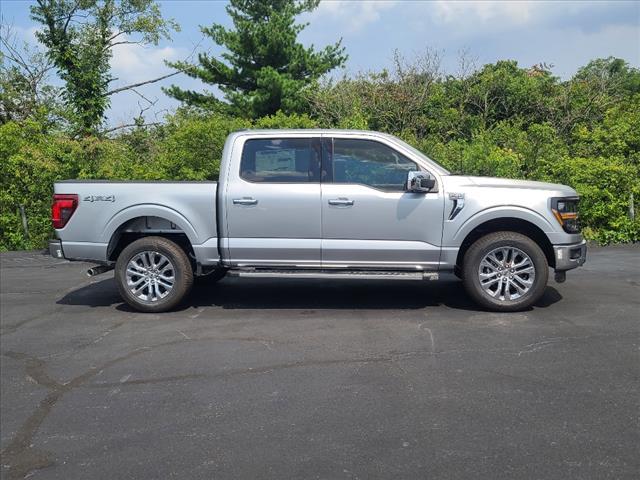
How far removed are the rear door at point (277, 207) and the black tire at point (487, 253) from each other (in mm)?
1687

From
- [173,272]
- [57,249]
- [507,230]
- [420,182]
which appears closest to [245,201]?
[173,272]

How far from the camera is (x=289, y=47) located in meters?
24.8

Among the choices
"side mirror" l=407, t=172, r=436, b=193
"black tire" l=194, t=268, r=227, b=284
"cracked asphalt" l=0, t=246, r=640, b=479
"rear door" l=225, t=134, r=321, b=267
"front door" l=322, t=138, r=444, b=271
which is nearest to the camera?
"cracked asphalt" l=0, t=246, r=640, b=479

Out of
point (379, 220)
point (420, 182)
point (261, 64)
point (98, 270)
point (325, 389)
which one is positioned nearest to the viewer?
point (325, 389)

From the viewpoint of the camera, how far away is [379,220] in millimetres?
7137

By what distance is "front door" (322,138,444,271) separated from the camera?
280 inches

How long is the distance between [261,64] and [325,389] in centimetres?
2211

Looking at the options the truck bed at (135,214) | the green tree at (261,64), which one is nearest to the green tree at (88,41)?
the green tree at (261,64)

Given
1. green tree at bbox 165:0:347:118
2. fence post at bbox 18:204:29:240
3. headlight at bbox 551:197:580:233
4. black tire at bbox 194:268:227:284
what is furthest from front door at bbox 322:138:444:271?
green tree at bbox 165:0:347:118

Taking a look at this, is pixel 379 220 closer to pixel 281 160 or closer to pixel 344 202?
pixel 344 202

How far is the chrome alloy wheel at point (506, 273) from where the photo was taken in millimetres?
7074

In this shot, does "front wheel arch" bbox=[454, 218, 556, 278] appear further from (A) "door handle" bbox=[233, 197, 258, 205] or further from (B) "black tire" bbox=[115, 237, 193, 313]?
(B) "black tire" bbox=[115, 237, 193, 313]

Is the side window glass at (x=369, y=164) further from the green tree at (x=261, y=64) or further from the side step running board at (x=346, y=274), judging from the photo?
the green tree at (x=261, y=64)

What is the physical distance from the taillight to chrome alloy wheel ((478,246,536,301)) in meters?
4.67
